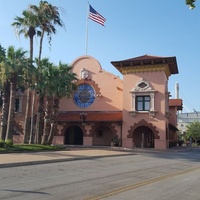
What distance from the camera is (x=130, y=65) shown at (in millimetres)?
39781

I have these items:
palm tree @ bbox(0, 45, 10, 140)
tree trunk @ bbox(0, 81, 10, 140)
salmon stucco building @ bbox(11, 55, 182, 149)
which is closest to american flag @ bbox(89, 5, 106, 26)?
salmon stucco building @ bbox(11, 55, 182, 149)

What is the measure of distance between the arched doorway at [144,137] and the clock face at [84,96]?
7416mm

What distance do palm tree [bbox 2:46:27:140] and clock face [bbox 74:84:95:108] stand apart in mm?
13377

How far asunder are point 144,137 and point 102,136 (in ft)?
18.6

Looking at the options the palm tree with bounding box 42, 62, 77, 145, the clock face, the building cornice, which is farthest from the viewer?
the clock face

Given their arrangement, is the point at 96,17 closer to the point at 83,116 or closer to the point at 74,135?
the point at 83,116

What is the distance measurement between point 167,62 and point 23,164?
85.7ft

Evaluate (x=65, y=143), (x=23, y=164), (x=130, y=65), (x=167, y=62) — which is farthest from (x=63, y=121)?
(x=23, y=164)

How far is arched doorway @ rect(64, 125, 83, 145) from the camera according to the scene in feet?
143

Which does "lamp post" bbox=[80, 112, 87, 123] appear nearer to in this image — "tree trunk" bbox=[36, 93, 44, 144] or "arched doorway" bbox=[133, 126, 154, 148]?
"arched doorway" bbox=[133, 126, 154, 148]

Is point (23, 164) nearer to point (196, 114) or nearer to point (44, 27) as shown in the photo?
point (44, 27)

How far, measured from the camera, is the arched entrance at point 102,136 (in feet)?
138

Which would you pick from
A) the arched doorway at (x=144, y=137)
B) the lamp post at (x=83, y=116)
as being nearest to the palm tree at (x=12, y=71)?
the lamp post at (x=83, y=116)

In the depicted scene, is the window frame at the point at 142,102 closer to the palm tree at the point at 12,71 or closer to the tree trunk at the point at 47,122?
the tree trunk at the point at 47,122
